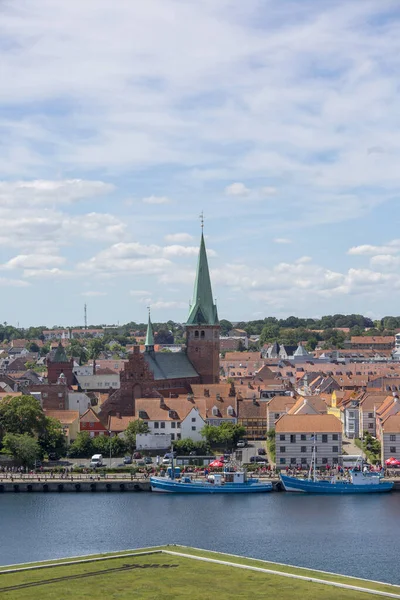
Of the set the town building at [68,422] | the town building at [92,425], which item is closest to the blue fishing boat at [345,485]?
the town building at [92,425]

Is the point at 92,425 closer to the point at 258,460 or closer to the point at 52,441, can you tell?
the point at 52,441

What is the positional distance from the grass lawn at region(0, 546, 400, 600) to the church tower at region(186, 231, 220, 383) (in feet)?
265

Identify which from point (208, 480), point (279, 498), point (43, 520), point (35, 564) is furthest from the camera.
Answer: point (208, 480)

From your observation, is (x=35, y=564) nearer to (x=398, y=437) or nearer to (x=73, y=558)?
(x=73, y=558)

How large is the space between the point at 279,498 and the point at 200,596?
37.4 m

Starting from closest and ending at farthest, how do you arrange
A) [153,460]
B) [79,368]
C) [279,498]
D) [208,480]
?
[279,498], [208,480], [153,460], [79,368]

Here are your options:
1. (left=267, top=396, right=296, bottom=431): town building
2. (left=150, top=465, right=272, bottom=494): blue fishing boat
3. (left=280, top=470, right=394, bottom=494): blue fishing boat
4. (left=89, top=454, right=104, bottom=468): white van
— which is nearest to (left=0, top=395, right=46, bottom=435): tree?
(left=89, top=454, right=104, bottom=468): white van

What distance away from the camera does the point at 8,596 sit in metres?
52.8

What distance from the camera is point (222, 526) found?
76938 millimetres

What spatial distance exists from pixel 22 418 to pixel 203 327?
40363 mm

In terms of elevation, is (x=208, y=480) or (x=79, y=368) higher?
(x=79, y=368)

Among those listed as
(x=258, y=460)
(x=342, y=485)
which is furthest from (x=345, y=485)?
(x=258, y=460)

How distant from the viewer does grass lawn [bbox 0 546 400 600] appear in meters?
53.3

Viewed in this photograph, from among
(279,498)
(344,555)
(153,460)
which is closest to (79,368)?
(153,460)
